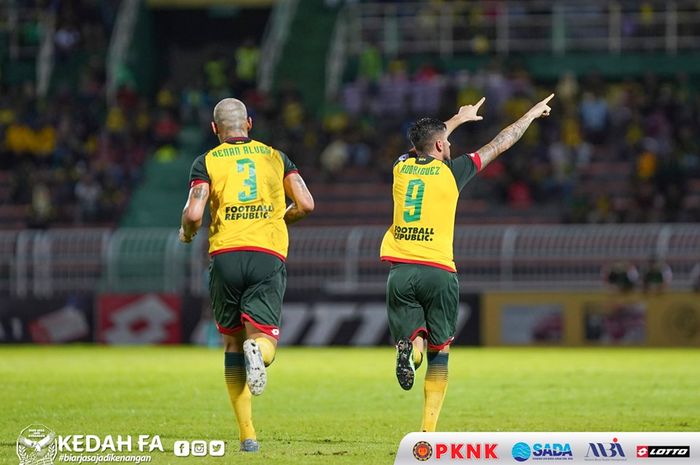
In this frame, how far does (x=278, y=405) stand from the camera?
15.1m

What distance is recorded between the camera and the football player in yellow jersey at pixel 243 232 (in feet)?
35.7

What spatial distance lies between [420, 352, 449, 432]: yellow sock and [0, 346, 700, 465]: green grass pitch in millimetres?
357

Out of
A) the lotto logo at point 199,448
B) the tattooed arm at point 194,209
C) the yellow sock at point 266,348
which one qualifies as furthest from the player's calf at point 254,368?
the tattooed arm at point 194,209

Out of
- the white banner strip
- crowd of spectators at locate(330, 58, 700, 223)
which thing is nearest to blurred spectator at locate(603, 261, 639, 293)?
crowd of spectators at locate(330, 58, 700, 223)

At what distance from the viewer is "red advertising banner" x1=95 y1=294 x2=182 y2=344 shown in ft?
95.6

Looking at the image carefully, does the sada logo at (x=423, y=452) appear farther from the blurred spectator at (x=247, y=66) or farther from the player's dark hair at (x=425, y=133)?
the blurred spectator at (x=247, y=66)

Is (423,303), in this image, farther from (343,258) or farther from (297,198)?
(343,258)

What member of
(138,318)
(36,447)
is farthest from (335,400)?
(138,318)

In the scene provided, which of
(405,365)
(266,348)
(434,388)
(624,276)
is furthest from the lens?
(624,276)

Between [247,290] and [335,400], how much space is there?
5.01m

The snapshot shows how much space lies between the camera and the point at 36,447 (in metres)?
10.8

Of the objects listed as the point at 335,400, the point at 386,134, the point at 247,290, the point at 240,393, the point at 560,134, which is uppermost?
the point at 247,290

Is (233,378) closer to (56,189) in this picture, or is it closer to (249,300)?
(249,300)

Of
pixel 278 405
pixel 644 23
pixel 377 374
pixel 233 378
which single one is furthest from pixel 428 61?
pixel 233 378
